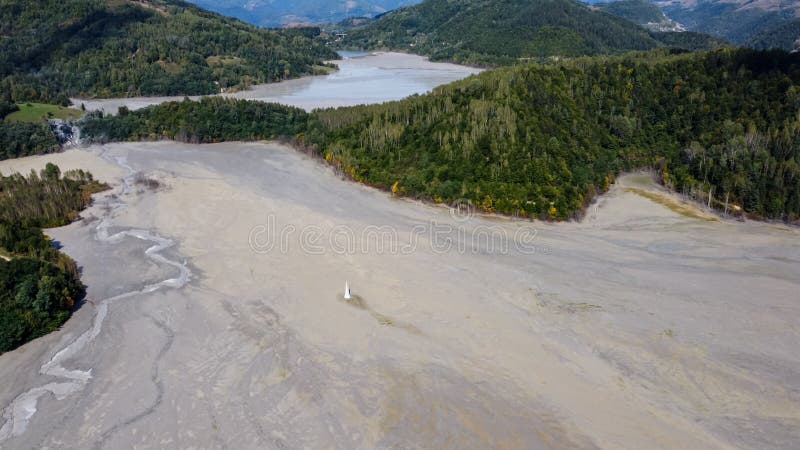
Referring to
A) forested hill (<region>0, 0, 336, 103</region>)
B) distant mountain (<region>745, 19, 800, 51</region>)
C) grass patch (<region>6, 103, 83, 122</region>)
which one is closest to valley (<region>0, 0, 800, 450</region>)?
grass patch (<region>6, 103, 83, 122</region>)

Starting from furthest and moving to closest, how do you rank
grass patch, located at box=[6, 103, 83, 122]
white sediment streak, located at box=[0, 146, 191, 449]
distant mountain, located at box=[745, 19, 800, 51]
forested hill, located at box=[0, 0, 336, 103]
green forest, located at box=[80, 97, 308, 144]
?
distant mountain, located at box=[745, 19, 800, 51] < forested hill, located at box=[0, 0, 336, 103] < grass patch, located at box=[6, 103, 83, 122] < green forest, located at box=[80, 97, 308, 144] < white sediment streak, located at box=[0, 146, 191, 449]

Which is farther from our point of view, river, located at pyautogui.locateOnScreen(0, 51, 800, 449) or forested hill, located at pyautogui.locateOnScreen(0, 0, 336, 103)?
forested hill, located at pyautogui.locateOnScreen(0, 0, 336, 103)

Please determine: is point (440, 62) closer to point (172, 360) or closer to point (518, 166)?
point (518, 166)

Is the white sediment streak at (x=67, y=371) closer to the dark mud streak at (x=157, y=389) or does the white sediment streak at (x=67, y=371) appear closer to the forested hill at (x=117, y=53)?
the dark mud streak at (x=157, y=389)

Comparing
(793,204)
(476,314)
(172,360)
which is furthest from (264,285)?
(793,204)

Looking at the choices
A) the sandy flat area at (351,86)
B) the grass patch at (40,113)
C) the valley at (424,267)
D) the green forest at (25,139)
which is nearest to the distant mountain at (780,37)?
the sandy flat area at (351,86)

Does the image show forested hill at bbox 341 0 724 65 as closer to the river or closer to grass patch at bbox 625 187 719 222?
grass patch at bbox 625 187 719 222

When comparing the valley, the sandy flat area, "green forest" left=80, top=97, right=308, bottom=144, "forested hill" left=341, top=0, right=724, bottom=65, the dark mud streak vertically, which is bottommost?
the dark mud streak

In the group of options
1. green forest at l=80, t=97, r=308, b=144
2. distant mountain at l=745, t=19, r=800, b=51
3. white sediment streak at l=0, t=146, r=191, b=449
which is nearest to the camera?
white sediment streak at l=0, t=146, r=191, b=449
